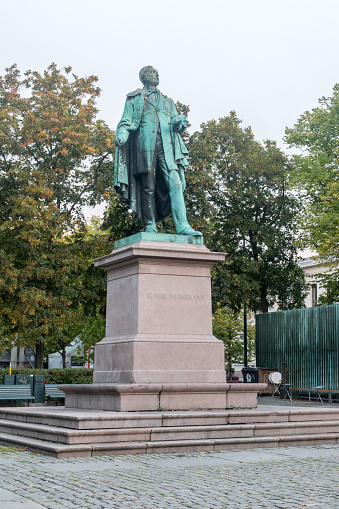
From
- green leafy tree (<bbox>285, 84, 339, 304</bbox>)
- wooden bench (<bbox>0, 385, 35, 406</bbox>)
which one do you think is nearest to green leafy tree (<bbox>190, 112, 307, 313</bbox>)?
green leafy tree (<bbox>285, 84, 339, 304</bbox>)

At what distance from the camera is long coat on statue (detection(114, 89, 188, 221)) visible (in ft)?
42.4

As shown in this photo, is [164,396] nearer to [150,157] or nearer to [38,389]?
[150,157]

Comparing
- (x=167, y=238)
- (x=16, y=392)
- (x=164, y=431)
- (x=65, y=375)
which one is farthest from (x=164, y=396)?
(x=65, y=375)

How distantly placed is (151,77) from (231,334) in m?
44.2

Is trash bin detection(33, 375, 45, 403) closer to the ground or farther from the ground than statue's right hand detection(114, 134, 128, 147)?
closer to the ground

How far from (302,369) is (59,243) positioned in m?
11.5

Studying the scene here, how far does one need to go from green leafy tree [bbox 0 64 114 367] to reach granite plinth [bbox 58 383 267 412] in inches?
541

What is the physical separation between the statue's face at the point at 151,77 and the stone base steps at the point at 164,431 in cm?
662

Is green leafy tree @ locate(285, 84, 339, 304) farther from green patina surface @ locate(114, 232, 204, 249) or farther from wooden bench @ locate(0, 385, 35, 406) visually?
green patina surface @ locate(114, 232, 204, 249)

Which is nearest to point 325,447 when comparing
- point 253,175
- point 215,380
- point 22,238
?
point 215,380

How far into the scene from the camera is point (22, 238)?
2498 cm

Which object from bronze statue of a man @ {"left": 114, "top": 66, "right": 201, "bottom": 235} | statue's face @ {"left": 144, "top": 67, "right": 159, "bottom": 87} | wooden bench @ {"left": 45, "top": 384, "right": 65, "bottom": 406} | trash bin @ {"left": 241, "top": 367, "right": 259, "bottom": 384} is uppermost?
statue's face @ {"left": 144, "top": 67, "right": 159, "bottom": 87}

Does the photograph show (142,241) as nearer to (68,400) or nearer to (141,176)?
(141,176)

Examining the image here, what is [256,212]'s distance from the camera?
35.8m
